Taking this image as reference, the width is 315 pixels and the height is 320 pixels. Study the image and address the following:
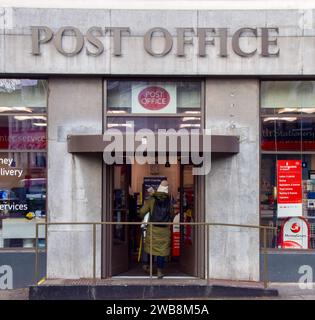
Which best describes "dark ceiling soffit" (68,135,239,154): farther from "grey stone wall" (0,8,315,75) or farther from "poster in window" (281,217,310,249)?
"poster in window" (281,217,310,249)

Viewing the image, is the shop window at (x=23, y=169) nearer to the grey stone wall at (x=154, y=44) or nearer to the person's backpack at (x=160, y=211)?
the grey stone wall at (x=154, y=44)

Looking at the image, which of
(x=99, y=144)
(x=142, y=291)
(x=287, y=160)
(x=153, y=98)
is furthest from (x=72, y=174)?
(x=287, y=160)

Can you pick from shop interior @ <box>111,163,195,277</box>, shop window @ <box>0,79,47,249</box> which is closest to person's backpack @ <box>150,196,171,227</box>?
shop interior @ <box>111,163,195,277</box>

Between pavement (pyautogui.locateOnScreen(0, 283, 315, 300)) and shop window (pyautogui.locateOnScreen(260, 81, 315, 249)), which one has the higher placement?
shop window (pyautogui.locateOnScreen(260, 81, 315, 249))

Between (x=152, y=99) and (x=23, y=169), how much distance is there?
2728mm

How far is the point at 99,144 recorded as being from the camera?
10.8 m

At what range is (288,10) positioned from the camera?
37.0 ft

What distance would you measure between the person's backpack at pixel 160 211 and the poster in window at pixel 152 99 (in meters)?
1.73

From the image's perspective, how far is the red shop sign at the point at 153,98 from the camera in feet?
38.1

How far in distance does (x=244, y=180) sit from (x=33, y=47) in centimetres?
449

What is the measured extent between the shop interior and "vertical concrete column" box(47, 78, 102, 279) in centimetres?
49

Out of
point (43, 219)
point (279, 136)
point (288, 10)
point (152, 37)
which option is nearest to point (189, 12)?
point (152, 37)

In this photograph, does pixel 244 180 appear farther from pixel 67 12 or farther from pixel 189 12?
pixel 67 12

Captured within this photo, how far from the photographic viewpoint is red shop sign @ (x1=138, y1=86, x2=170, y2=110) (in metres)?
11.6
